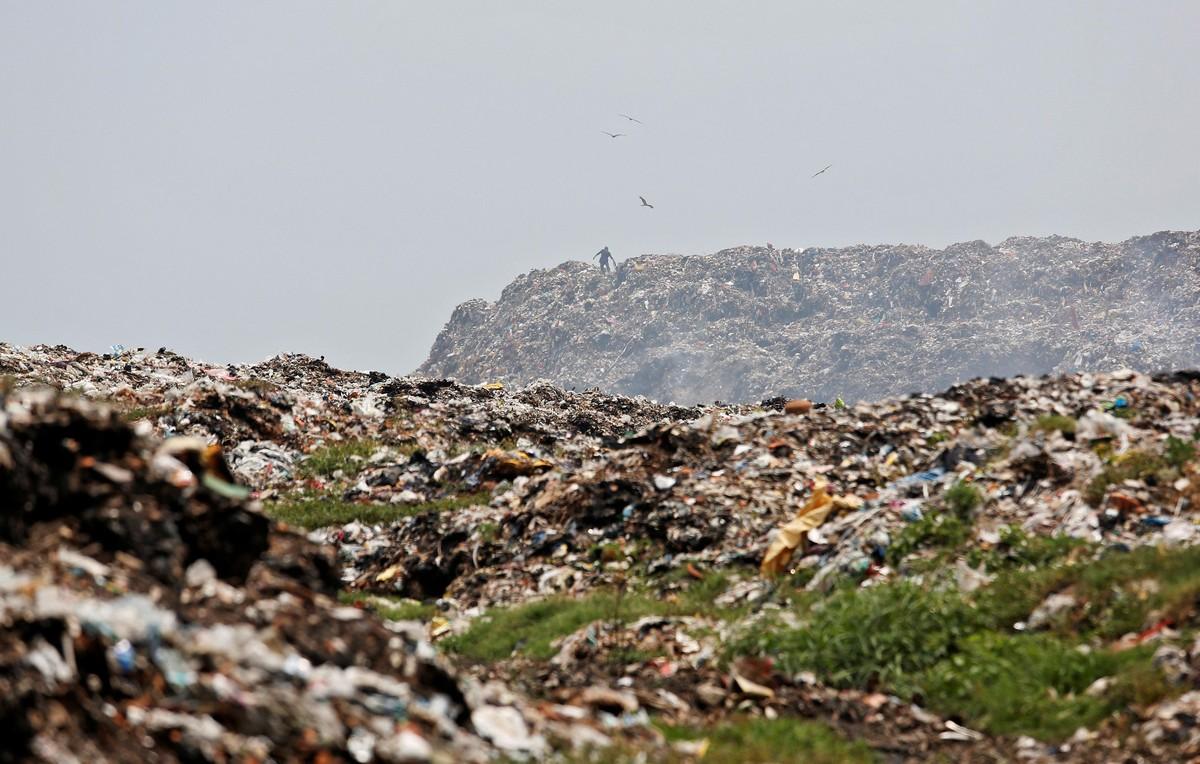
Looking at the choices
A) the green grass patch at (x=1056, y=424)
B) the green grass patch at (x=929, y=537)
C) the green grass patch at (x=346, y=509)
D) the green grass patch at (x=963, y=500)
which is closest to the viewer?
the green grass patch at (x=929, y=537)

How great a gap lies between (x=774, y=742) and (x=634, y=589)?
4811 millimetres

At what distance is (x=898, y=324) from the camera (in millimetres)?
66062

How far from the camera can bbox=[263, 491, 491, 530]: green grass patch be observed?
14.5 m

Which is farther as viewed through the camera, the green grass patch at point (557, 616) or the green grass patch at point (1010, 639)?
the green grass patch at point (557, 616)

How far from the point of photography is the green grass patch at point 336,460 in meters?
17.0

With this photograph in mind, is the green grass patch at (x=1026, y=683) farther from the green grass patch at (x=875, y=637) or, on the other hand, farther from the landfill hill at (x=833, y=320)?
the landfill hill at (x=833, y=320)

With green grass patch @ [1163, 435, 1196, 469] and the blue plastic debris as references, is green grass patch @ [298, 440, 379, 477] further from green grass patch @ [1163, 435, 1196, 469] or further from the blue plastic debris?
the blue plastic debris

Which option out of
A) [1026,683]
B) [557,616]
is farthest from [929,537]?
[557,616]

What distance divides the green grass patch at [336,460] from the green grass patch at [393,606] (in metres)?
4.88

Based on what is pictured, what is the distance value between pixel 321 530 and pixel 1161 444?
33.8 feet

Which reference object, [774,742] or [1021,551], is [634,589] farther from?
[774,742]

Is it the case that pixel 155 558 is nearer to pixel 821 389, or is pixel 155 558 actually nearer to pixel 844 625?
pixel 844 625

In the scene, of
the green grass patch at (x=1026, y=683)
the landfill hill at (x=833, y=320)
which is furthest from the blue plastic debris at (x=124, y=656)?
the landfill hill at (x=833, y=320)

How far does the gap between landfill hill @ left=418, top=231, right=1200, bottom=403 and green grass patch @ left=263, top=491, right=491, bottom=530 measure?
45.6 meters
